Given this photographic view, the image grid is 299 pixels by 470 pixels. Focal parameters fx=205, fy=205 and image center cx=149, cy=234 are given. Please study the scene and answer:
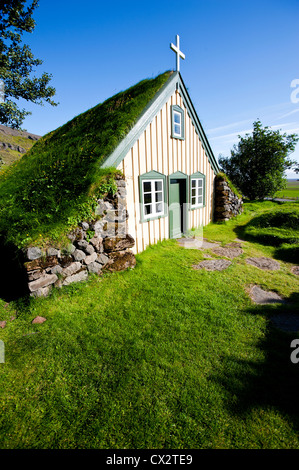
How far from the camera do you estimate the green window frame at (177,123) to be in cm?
873

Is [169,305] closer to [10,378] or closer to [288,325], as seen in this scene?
[288,325]

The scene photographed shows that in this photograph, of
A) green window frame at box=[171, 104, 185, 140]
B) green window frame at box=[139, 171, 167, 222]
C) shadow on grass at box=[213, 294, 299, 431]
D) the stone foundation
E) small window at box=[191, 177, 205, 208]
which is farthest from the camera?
the stone foundation

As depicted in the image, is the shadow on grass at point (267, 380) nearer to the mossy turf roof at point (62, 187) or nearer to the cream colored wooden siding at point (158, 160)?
the mossy turf roof at point (62, 187)

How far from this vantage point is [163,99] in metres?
8.10

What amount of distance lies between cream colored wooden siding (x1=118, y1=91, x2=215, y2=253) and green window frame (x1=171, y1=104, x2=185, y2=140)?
18 cm

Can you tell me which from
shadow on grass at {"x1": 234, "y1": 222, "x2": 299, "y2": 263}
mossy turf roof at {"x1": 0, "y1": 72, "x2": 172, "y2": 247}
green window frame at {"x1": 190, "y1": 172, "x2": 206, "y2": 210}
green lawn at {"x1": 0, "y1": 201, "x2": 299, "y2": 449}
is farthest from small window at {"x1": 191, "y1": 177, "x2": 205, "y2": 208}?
green lawn at {"x1": 0, "y1": 201, "x2": 299, "y2": 449}

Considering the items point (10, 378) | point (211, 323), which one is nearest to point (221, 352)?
point (211, 323)

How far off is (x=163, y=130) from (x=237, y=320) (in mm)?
7361

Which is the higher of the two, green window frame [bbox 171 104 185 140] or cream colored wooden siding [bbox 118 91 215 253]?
green window frame [bbox 171 104 185 140]

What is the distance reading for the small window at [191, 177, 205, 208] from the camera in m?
10.6

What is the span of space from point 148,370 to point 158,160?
23.5 ft

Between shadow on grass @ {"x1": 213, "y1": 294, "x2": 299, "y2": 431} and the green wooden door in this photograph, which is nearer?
shadow on grass @ {"x1": 213, "y1": 294, "x2": 299, "y2": 431}

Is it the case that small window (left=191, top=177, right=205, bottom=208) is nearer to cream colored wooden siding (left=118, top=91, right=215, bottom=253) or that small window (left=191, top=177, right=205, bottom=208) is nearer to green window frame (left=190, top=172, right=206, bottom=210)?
green window frame (left=190, top=172, right=206, bottom=210)

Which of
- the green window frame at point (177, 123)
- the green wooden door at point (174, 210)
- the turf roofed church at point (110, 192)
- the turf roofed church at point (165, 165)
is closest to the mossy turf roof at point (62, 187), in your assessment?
the turf roofed church at point (110, 192)
